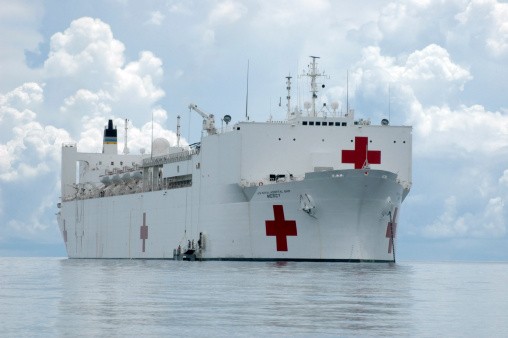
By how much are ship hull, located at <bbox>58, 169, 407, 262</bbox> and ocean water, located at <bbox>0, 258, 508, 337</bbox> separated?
23.9 feet

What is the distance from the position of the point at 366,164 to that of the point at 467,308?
2168cm

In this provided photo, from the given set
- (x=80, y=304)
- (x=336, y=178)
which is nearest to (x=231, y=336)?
(x=80, y=304)

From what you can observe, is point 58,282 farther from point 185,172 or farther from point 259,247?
point 185,172

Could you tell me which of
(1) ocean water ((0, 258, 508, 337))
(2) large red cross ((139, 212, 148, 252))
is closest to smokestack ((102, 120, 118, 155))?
(2) large red cross ((139, 212, 148, 252))

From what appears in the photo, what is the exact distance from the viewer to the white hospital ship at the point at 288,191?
42500 millimetres

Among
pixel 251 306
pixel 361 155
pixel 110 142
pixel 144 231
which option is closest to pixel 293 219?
pixel 361 155

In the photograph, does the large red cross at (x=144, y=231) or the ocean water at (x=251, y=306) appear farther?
the large red cross at (x=144, y=231)

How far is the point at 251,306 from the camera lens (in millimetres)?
22062

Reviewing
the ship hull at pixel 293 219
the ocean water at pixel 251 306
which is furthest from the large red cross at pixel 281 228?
the ocean water at pixel 251 306

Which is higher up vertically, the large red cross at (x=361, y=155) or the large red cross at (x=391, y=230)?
the large red cross at (x=361, y=155)

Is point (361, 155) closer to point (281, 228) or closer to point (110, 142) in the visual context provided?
point (281, 228)

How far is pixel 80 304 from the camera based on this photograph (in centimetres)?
2242

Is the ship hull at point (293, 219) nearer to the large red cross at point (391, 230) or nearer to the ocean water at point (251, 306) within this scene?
the large red cross at point (391, 230)

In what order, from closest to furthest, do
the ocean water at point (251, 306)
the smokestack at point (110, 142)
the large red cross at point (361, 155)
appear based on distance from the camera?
the ocean water at point (251, 306) → the large red cross at point (361, 155) → the smokestack at point (110, 142)
